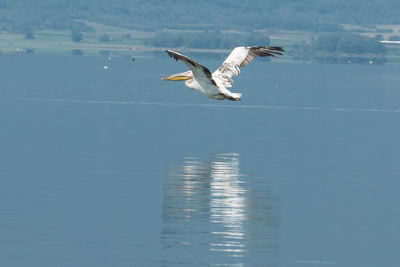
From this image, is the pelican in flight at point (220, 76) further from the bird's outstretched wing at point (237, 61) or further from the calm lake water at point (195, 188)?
the calm lake water at point (195, 188)

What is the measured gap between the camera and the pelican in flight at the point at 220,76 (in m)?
30.3

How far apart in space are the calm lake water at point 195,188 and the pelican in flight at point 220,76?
265 centimetres

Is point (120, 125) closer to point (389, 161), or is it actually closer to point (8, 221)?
point (389, 161)

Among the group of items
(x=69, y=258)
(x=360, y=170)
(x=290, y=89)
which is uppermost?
(x=69, y=258)

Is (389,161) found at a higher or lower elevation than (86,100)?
higher

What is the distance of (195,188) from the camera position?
34.1 meters

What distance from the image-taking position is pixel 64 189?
34.2 m

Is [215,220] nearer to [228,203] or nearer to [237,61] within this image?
[228,203]

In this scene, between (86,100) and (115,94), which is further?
(115,94)

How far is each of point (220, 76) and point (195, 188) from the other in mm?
3104

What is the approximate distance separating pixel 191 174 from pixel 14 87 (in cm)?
5155

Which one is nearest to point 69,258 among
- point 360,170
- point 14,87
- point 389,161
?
point 360,170

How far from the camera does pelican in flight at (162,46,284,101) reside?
99.5ft

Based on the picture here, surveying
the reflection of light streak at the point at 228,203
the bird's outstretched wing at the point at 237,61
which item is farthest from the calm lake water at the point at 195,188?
the bird's outstretched wing at the point at 237,61
